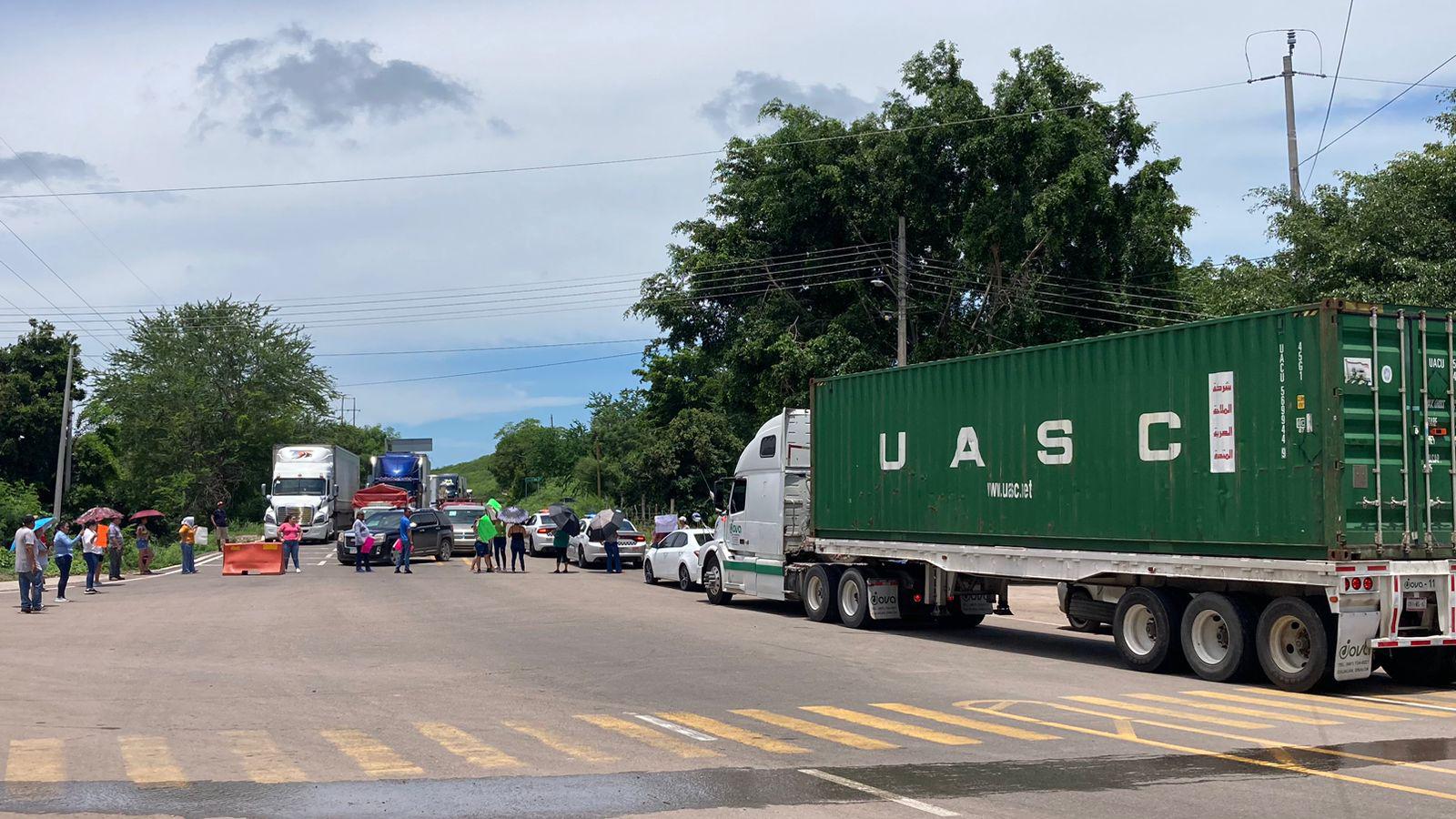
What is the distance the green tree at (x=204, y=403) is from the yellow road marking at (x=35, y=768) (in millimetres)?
53857

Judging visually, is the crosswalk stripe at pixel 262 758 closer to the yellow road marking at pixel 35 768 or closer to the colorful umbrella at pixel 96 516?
the yellow road marking at pixel 35 768

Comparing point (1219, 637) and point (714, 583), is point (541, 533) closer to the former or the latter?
point (714, 583)

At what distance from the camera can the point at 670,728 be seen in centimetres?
1026

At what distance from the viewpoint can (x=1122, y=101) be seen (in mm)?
36188

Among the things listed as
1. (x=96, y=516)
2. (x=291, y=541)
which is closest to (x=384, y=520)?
(x=291, y=541)

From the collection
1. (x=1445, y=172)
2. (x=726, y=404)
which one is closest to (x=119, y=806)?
(x=1445, y=172)

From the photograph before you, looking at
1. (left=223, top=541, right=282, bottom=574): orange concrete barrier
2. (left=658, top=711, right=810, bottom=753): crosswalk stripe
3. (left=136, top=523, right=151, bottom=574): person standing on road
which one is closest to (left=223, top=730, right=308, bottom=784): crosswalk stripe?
(left=658, top=711, right=810, bottom=753): crosswalk stripe

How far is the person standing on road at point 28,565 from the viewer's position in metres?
21.2

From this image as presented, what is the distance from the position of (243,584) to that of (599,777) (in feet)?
75.4

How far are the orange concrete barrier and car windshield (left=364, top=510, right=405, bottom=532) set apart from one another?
9.79 ft

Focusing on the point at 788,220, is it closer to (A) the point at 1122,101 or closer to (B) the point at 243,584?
(A) the point at 1122,101

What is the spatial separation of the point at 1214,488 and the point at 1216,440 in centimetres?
49

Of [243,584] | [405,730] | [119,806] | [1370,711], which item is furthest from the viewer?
[243,584]

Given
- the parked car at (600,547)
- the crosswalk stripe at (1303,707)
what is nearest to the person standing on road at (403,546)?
the parked car at (600,547)
